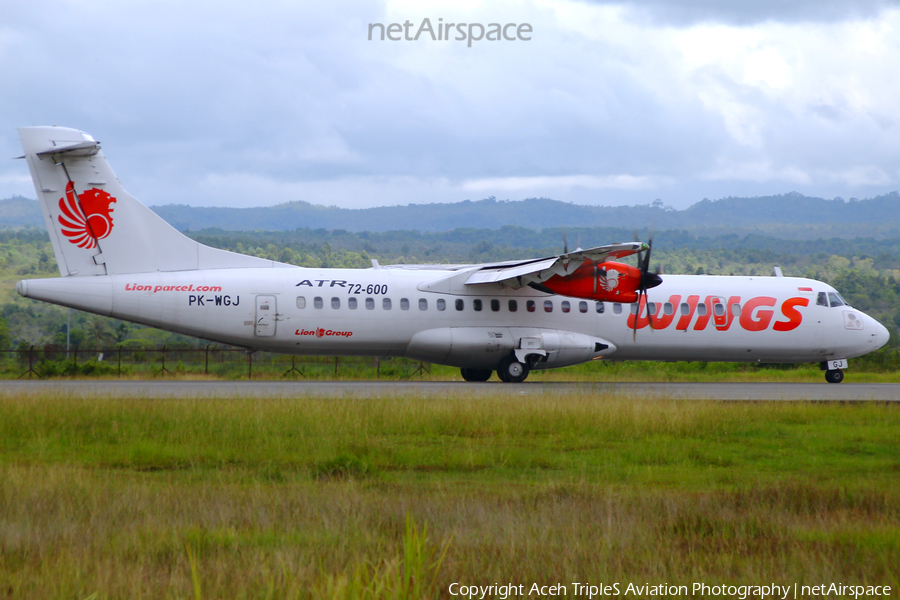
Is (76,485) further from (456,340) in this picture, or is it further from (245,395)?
(456,340)

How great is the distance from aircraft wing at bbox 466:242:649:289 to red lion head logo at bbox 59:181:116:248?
10313 millimetres

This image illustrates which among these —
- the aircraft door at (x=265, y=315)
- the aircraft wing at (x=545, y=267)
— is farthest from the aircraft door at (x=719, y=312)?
the aircraft door at (x=265, y=315)

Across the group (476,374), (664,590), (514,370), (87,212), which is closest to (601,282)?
(514,370)

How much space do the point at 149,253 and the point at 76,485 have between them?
15.1 m

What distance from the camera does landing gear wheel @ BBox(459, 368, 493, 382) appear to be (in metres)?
26.7

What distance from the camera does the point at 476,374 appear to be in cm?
2678

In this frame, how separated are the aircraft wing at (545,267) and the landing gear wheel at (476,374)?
3687 millimetres

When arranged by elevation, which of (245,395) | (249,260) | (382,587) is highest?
(249,260)

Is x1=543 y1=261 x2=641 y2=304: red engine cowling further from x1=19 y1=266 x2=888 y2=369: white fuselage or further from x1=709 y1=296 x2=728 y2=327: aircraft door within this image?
x1=709 y1=296 x2=728 y2=327: aircraft door

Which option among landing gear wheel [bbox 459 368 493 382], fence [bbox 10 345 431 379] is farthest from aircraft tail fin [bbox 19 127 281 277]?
landing gear wheel [bbox 459 368 493 382]

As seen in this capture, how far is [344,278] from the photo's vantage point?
24.0 meters

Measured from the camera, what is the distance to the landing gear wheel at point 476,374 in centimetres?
2670

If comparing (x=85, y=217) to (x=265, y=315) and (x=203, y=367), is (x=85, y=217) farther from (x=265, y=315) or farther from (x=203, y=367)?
(x=203, y=367)

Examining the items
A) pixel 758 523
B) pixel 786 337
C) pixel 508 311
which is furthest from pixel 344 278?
pixel 758 523
